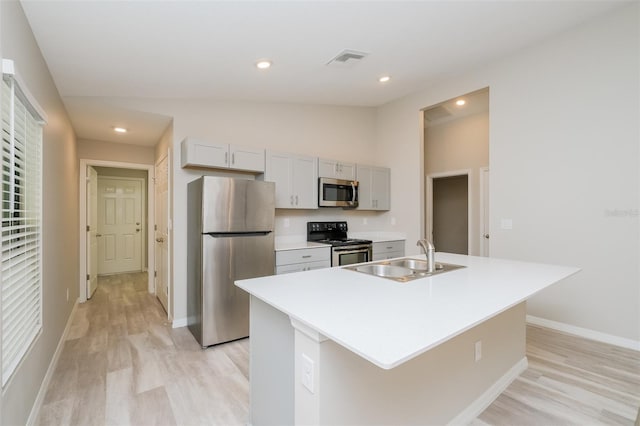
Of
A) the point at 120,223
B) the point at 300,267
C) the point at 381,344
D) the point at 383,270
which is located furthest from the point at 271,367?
the point at 120,223

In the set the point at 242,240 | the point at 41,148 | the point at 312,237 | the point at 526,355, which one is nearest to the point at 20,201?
the point at 41,148

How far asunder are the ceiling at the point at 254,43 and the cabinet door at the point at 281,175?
76cm

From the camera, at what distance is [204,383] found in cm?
221

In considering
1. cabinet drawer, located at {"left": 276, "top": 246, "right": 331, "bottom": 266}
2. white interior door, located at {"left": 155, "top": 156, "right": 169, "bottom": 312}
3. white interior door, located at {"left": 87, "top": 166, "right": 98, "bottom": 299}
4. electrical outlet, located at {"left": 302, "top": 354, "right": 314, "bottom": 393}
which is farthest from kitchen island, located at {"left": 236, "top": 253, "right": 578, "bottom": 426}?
white interior door, located at {"left": 87, "top": 166, "right": 98, "bottom": 299}

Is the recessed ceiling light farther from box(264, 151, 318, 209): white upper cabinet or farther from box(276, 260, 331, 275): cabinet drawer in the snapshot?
box(276, 260, 331, 275): cabinet drawer

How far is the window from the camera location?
4.87 ft

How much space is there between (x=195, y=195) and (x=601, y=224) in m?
3.88

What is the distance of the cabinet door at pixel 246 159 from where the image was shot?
3.31 metres

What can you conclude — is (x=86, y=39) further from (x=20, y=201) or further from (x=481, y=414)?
(x=481, y=414)

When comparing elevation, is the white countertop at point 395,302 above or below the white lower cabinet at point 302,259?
above

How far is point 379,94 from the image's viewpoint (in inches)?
168

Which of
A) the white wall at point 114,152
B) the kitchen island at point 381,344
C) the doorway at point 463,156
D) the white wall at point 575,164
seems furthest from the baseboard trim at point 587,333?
the white wall at point 114,152

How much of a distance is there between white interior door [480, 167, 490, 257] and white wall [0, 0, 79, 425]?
5.17m

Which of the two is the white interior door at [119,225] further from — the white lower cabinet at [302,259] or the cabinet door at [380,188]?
the cabinet door at [380,188]
